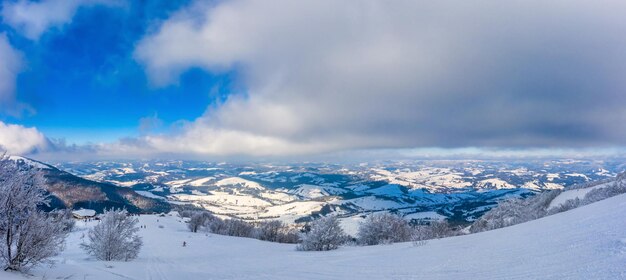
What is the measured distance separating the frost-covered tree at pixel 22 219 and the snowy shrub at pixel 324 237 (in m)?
28.4

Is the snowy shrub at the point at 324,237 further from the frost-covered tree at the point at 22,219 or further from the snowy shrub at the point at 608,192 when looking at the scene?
the frost-covered tree at the point at 22,219

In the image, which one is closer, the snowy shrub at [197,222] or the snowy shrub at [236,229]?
the snowy shrub at [236,229]

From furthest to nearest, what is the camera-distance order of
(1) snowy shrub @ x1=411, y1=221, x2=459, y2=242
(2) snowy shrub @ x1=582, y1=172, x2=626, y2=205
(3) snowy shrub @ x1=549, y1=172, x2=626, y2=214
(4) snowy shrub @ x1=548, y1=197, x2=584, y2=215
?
(1) snowy shrub @ x1=411, y1=221, x2=459, y2=242
(4) snowy shrub @ x1=548, y1=197, x2=584, y2=215
(3) snowy shrub @ x1=549, y1=172, x2=626, y2=214
(2) snowy shrub @ x1=582, y1=172, x2=626, y2=205

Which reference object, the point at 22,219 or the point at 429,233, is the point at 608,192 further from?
the point at 22,219

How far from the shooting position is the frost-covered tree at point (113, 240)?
103 feet

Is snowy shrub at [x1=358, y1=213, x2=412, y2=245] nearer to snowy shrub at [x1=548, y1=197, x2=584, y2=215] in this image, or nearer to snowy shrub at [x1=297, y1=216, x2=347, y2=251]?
snowy shrub at [x1=297, y1=216, x2=347, y2=251]

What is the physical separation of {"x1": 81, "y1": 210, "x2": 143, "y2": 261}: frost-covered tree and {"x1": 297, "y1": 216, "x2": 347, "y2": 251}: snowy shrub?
1868cm

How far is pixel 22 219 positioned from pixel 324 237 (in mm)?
30064

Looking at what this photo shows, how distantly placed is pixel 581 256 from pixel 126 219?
123 ft

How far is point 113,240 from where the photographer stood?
104 ft

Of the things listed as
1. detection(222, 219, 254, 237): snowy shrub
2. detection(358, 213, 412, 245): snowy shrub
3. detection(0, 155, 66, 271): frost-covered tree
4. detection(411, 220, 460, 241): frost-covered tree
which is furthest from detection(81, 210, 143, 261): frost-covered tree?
detection(222, 219, 254, 237): snowy shrub

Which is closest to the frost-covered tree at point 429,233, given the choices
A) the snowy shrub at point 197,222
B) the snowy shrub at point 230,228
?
the snowy shrub at point 230,228

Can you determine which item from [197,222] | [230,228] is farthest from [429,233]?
[197,222]

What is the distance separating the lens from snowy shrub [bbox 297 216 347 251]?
126 ft
